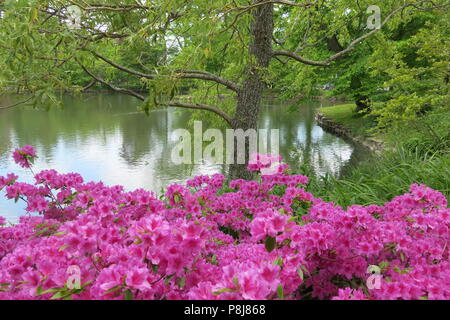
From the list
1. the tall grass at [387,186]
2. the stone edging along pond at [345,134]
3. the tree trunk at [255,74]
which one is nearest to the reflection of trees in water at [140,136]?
the stone edging along pond at [345,134]

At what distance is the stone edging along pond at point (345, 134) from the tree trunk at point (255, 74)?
6446 millimetres

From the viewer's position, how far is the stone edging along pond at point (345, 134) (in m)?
13.1

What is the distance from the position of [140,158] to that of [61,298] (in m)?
12.5

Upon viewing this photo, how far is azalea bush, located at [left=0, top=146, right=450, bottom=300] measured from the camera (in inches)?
51.3

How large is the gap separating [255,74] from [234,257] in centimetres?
362

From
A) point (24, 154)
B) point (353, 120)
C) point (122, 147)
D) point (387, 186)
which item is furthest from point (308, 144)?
point (24, 154)

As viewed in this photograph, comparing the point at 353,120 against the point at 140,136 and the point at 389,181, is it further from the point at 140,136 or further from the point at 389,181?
the point at 389,181

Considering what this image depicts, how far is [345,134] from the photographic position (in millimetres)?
17391

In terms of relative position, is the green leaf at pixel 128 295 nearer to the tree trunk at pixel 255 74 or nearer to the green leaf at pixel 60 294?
the green leaf at pixel 60 294

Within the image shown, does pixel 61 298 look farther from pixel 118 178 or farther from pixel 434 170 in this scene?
pixel 118 178

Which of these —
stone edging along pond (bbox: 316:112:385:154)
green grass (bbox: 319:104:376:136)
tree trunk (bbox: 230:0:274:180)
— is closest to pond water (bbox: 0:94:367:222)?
stone edging along pond (bbox: 316:112:385:154)

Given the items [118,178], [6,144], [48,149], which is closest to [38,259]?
[118,178]

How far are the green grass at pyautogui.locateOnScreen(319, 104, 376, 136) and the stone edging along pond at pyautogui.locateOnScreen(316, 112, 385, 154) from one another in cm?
20

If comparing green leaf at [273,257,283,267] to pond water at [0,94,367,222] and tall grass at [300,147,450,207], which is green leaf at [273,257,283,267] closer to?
tall grass at [300,147,450,207]
